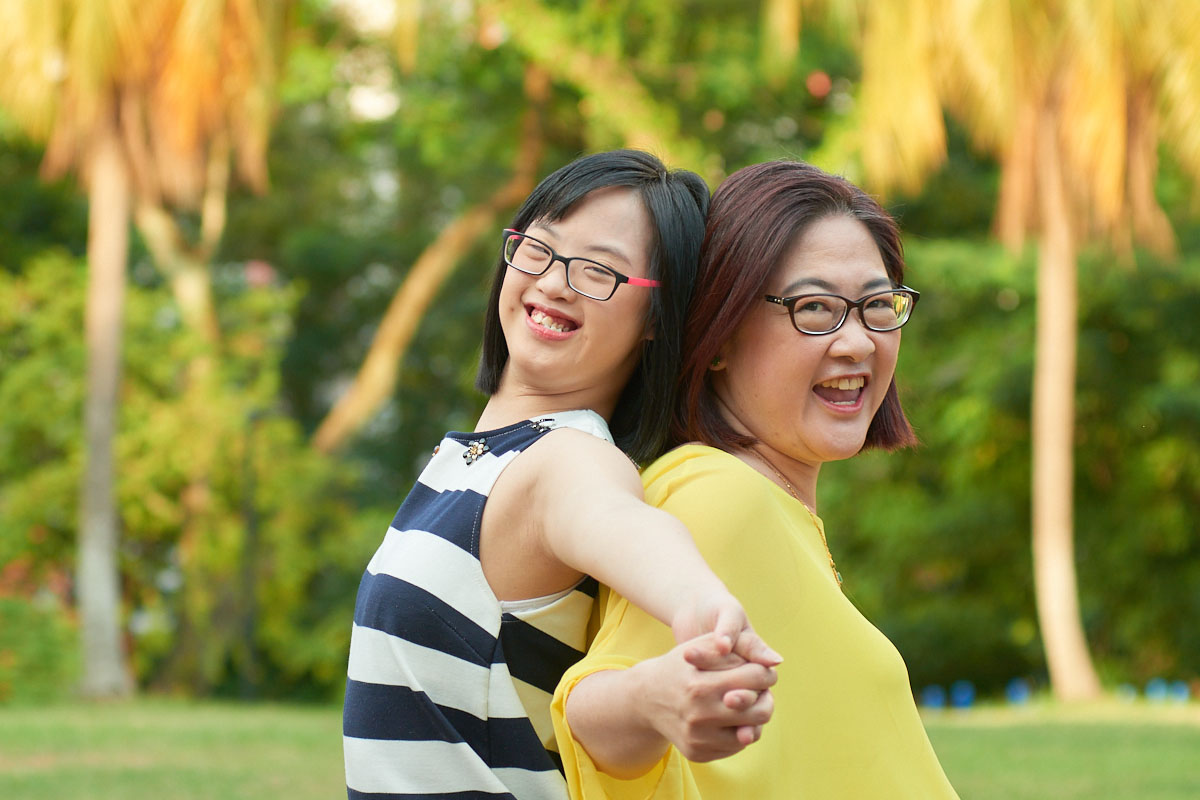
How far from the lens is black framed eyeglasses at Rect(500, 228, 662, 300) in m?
1.61

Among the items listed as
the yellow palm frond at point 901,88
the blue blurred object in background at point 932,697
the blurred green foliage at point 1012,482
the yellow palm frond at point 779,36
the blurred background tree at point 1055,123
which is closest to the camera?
the blurred background tree at point 1055,123

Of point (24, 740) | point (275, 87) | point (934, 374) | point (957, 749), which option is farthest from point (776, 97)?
point (24, 740)

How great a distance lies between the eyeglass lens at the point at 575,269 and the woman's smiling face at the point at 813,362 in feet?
0.55

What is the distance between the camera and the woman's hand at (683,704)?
110 centimetres

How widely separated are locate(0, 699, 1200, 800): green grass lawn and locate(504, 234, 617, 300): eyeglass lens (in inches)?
213

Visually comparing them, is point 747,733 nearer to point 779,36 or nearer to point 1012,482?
point 779,36

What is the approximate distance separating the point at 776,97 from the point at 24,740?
10803 mm

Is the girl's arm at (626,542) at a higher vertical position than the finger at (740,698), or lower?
higher

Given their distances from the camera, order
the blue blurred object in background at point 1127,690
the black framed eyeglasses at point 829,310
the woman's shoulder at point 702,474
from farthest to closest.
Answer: the blue blurred object in background at point 1127,690 → the black framed eyeglasses at point 829,310 → the woman's shoulder at point 702,474

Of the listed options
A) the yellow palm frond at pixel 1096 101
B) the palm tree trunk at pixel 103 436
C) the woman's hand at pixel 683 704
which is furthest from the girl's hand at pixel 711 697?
the palm tree trunk at pixel 103 436

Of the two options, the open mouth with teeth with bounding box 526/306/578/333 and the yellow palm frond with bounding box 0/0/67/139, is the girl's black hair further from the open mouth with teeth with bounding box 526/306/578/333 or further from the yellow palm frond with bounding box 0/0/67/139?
the yellow palm frond with bounding box 0/0/67/139

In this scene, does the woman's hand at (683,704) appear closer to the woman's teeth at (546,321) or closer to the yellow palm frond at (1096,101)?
the woman's teeth at (546,321)

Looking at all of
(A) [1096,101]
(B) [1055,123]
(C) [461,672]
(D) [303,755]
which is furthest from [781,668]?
(B) [1055,123]

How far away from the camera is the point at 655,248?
5.34 ft
